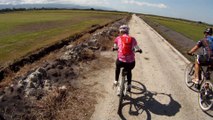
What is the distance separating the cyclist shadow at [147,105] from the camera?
7.99m

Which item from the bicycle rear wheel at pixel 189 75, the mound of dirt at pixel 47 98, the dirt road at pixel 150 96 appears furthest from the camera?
the bicycle rear wheel at pixel 189 75

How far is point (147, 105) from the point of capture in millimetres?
8531

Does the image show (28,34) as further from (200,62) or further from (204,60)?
(204,60)

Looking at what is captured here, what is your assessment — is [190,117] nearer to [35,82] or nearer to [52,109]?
[52,109]

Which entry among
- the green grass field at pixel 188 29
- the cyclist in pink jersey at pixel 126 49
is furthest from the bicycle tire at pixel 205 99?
the green grass field at pixel 188 29

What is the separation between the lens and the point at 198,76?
365 inches

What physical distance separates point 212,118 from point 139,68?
235 inches

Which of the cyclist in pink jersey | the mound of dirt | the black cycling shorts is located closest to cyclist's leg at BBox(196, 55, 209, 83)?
the black cycling shorts

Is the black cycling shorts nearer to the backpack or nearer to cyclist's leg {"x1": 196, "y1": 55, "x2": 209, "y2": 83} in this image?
cyclist's leg {"x1": 196, "y1": 55, "x2": 209, "y2": 83}

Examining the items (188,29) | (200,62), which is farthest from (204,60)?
(188,29)

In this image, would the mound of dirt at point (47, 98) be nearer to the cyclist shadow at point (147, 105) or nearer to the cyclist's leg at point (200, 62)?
the cyclist shadow at point (147, 105)

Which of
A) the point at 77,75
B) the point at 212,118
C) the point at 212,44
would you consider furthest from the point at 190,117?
the point at 77,75

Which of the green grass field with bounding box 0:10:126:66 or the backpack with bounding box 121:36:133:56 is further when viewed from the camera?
the green grass field with bounding box 0:10:126:66

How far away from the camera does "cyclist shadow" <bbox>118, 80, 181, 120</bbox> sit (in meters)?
7.99
